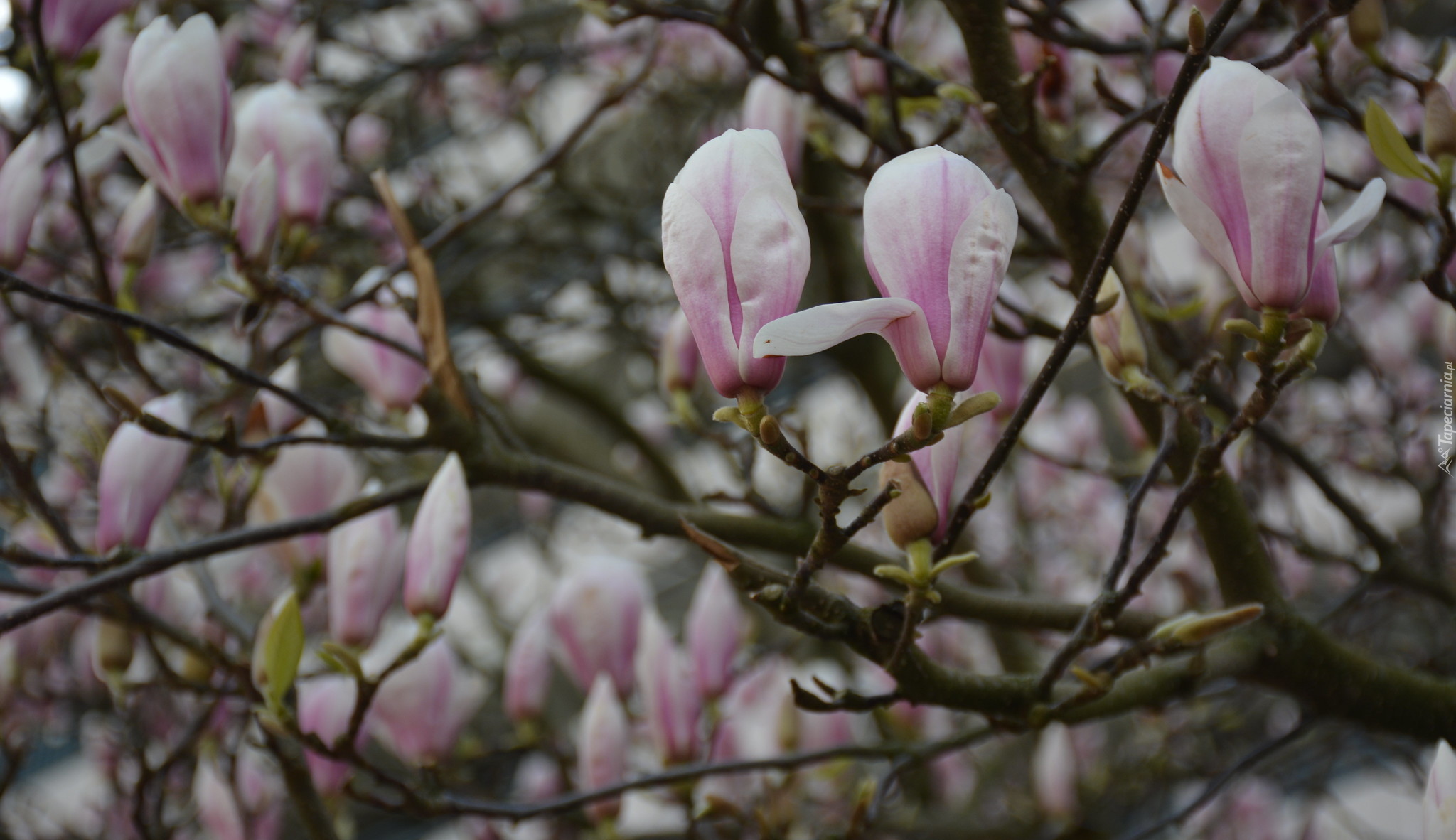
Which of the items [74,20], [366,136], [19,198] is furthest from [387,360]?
[366,136]

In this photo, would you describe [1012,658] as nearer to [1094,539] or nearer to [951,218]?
[1094,539]

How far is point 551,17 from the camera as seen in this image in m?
2.18

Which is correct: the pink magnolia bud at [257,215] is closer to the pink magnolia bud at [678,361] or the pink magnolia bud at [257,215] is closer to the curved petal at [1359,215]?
the pink magnolia bud at [678,361]

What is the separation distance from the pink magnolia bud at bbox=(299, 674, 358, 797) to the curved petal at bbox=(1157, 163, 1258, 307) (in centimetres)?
83

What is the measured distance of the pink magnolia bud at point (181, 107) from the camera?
776mm

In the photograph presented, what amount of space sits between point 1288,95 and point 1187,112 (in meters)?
0.04

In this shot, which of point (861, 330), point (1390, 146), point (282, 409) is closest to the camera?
point (861, 330)

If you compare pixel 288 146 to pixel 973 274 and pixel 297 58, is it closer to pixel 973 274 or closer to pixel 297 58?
pixel 297 58

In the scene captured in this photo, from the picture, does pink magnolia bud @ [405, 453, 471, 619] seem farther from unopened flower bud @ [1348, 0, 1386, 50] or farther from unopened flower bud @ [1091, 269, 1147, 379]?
unopened flower bud @ [1348, 0, 1386, 50]

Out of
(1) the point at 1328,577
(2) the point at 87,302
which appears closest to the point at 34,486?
(2) the point at 87,302

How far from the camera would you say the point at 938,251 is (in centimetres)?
46

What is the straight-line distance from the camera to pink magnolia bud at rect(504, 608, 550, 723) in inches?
46.9

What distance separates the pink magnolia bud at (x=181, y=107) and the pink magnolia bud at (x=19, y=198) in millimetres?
90

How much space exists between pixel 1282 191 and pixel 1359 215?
0.03 m
